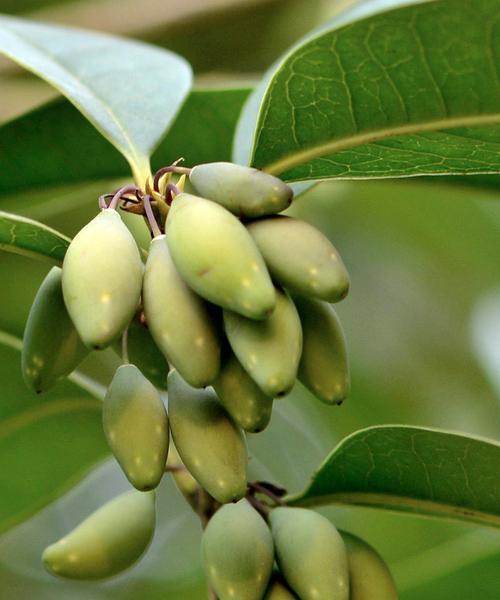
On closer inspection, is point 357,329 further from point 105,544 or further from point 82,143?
point 105,544

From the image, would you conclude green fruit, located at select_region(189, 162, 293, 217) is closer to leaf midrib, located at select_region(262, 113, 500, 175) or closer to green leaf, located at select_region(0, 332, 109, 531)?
leaf midrib, located at select_region(262, 113, 500, 175)

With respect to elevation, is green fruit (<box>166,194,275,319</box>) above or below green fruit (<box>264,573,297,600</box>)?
above

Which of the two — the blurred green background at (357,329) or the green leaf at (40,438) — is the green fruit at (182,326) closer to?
the green leaf at (40,438)

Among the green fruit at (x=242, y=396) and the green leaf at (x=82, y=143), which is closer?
the green fruit at (x=242, y=396)

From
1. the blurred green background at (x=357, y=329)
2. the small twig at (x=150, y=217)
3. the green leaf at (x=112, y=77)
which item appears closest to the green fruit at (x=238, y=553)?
the small twig at (x=150, y=217)

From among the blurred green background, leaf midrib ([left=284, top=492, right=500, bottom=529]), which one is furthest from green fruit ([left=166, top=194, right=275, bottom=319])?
the blurred green background

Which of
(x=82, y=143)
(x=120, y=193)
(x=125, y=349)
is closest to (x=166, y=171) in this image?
(x=120, y=193)

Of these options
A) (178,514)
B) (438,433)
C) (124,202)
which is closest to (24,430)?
(124,202)
